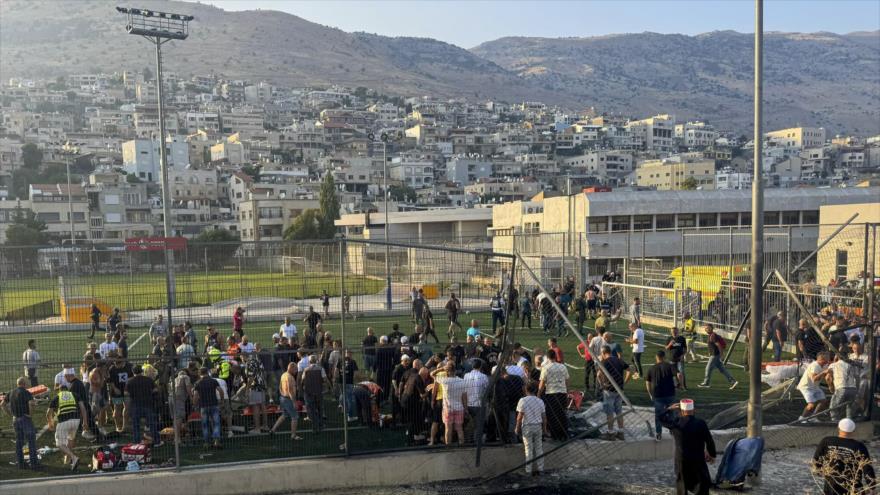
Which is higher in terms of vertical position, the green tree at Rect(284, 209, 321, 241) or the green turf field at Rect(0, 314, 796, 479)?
the green tree at Rect(284, 209, 321, 241)

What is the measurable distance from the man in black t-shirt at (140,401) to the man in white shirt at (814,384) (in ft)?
36.7

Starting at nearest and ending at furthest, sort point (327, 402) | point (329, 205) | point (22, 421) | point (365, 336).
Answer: point (22, 421) < point (327, 402) < point (365, 336) < point (329, 205)

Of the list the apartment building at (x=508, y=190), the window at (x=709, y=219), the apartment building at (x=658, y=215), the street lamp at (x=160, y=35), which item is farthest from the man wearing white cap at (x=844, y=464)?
the apartment building at (x=508, y=190)

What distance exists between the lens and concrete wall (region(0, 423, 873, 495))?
8883mm

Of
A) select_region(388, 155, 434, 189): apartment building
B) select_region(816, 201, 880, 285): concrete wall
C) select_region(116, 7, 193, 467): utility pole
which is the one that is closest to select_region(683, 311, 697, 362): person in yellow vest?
select_region(816, 201, 880, 285): concrete wall

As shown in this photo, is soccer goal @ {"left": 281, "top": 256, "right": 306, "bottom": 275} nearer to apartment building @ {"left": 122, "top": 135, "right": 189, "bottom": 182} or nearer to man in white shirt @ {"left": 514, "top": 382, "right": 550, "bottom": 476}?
man in white shirt @ {"left": 514, "top": 382, "right": 550, "bottom": 476}

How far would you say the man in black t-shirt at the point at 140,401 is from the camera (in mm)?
10078

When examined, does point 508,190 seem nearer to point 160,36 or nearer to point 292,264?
point 160,36

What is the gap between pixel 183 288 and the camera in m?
15.4

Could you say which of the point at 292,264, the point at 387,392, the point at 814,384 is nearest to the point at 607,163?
the point at 292,264

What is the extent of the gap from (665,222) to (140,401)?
38727mm

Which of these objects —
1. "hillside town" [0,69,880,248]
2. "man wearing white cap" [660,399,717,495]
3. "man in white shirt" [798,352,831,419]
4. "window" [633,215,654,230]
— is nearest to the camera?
"man wearing white cap" [660,399,717,495]

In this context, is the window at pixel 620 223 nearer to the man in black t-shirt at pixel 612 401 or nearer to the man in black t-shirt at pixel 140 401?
the man in black t-shirt at pixel 612 401

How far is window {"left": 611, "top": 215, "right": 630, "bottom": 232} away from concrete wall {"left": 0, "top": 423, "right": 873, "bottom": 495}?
31764mm
